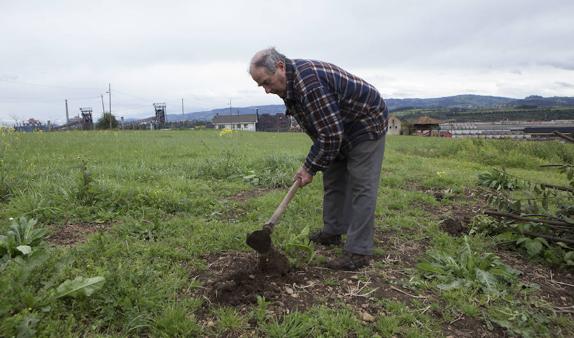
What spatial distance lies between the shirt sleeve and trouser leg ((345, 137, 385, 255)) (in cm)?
35

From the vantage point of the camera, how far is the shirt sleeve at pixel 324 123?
3.21m

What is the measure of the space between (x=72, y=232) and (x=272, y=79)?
261 cm

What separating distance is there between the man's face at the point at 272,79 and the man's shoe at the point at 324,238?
5.47 ft

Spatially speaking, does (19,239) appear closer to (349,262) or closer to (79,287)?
(79,287)

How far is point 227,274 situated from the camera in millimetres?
3289

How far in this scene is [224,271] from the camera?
3361 millimetres

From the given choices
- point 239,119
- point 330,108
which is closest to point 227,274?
point 330,108

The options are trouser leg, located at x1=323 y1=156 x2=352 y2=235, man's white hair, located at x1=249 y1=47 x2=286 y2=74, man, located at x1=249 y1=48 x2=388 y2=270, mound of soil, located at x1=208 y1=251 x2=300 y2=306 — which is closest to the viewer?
mound of soil, located at x1=208 y1=251 x2=300 y2=306

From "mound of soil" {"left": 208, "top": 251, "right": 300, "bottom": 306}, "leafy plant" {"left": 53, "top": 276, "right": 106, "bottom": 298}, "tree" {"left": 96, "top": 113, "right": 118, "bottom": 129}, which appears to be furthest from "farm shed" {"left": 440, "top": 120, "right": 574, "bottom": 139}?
"tree" {"left": 96, "top": 113, "right": 118, "bottom": 129}

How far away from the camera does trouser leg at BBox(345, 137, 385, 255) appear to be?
140 inches

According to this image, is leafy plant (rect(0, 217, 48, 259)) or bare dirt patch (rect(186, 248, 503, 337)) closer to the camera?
bare dirt patch (rect(186, 248, 503, 337))

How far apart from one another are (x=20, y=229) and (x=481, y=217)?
4.83m

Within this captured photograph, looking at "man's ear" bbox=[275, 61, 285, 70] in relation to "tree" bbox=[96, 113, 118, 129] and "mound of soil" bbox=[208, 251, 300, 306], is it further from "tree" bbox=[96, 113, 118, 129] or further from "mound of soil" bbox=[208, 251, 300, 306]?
"tree" bbox=[96, 113, 118, 129]

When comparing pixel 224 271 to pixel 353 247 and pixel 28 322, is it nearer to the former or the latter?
pixel 353 247
